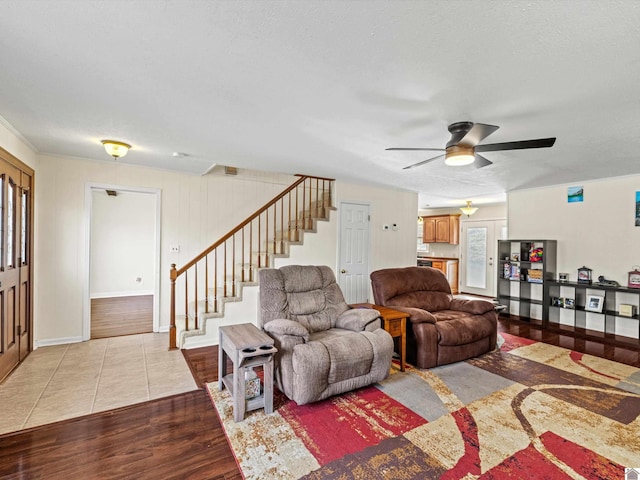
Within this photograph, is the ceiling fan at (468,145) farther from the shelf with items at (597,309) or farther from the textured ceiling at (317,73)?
the shelf with items at (597,309)

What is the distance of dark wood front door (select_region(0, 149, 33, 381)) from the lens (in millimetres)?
2916

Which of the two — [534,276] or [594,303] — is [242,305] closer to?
[534,276]

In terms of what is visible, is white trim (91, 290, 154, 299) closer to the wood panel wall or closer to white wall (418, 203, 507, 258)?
the wood panel wall

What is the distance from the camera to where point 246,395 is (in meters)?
2.50

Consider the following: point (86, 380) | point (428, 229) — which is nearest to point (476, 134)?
point (86, 380)

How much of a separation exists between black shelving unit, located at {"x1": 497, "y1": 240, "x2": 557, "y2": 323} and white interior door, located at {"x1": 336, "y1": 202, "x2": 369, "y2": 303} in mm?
2715

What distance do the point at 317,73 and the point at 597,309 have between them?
568 centimetres

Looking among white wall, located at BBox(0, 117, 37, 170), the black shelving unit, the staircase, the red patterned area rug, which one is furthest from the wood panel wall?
the black shelving unit

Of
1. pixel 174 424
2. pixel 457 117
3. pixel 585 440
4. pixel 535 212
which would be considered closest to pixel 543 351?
pixel 585 440

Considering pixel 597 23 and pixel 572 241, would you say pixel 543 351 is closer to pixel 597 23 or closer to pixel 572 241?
pixel 572 241

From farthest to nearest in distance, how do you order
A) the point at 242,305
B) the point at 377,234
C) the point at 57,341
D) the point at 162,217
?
the point at 377,234 < the point at 162,217 < the point at 242,305 < the point at 57,341

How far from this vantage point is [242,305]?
4.29m

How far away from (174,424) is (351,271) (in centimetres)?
379

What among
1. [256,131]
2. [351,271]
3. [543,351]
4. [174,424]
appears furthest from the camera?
[351,271]
